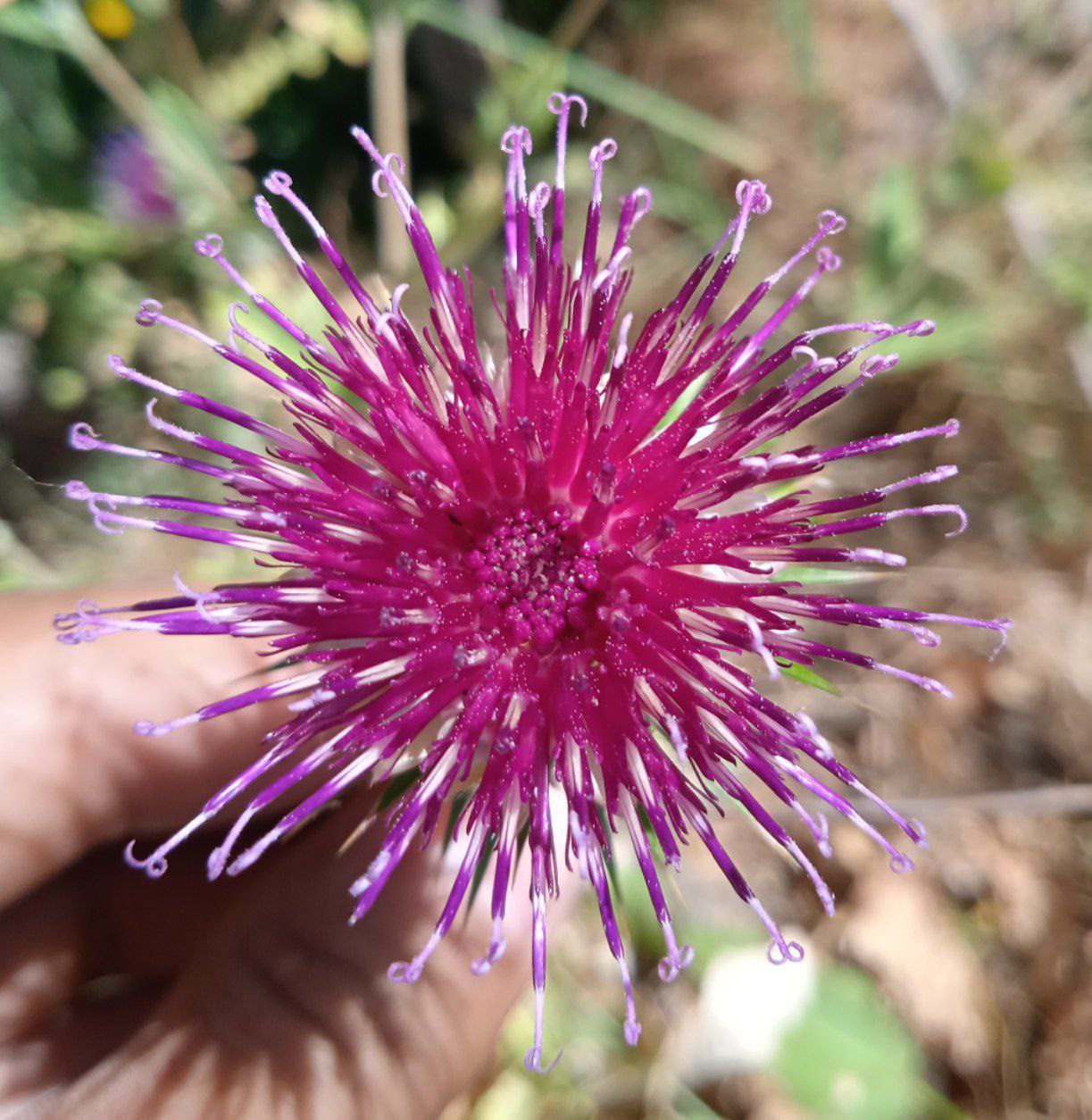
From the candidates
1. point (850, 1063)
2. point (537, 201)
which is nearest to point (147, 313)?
point (537, 201)

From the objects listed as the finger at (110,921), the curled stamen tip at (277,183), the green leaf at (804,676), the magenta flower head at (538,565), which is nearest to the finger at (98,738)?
the finger at (110,921)

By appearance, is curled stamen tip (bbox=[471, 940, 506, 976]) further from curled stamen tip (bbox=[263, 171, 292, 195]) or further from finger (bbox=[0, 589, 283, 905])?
curled stamen tip (bbox=[263, 171, 292, 195])

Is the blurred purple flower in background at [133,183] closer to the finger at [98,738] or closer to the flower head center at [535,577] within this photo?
the finger at [98,738]

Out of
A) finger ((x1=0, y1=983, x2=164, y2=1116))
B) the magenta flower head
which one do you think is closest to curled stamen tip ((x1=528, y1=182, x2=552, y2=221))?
the magenta flower head

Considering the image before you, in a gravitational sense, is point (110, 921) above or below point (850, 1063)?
above

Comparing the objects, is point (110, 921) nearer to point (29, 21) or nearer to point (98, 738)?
point (98, 738)

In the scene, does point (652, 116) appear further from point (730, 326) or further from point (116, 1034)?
point (116, 1034)
